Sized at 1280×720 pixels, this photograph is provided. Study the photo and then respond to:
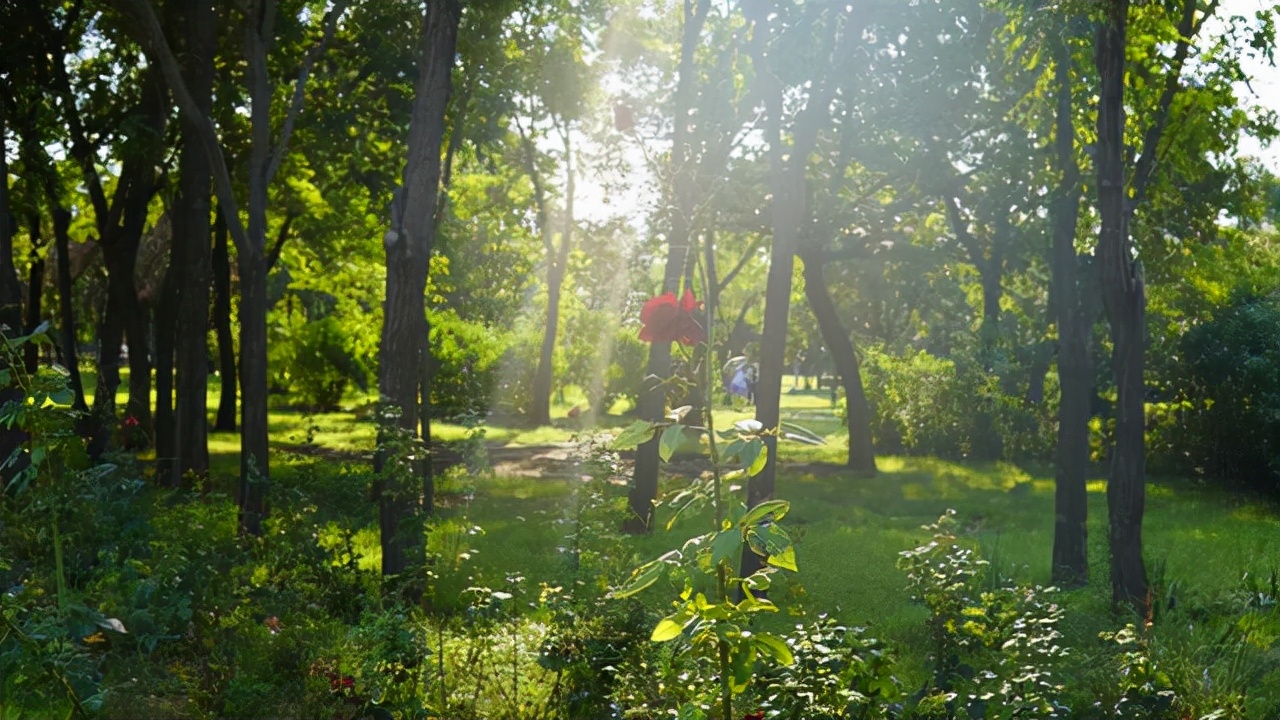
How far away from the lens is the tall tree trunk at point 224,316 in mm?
20266

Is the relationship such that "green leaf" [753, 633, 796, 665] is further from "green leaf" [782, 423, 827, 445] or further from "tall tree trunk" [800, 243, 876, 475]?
"tall tree trunk" [800, 243, 876, 475]

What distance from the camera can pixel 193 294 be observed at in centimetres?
1459

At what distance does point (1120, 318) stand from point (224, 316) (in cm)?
1718

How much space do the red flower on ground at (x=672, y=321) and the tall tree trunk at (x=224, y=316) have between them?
57.0 feet

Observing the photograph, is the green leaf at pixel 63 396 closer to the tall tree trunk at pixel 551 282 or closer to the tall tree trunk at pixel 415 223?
the tall tree trunk at pixel 415 223

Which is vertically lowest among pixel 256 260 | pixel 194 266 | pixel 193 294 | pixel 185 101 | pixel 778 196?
pixel 193 294

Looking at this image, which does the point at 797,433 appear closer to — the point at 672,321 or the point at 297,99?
the point at 672,321

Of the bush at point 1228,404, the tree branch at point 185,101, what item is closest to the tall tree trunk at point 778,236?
the tree branch at point 185,101

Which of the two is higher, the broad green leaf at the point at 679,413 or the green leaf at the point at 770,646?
the broad green leaf at the point at 679,413

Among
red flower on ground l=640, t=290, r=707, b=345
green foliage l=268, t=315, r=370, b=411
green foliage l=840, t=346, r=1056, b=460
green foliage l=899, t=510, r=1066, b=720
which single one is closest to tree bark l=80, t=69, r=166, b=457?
green foliage l=899, t=510, r=1066, b=720

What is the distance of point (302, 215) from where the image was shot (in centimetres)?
2327

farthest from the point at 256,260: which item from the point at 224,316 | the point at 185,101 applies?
the point at 224,316

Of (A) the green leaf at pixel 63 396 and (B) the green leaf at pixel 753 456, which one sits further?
(A) the green leaf at pixel 63 396

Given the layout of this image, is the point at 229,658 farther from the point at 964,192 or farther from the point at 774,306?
the point at 964,192
